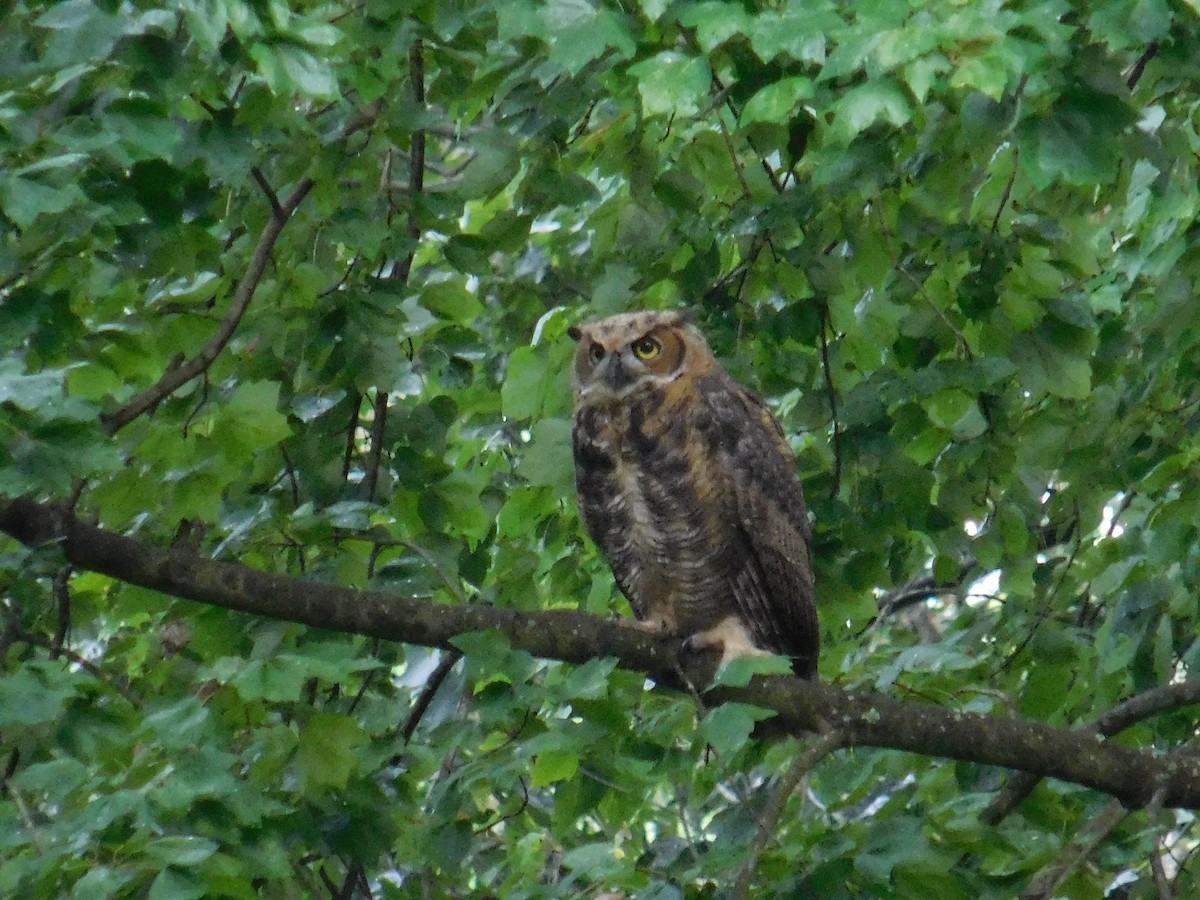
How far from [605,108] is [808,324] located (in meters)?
0.96

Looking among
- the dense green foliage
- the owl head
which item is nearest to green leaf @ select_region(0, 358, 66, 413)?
the dense green foliage

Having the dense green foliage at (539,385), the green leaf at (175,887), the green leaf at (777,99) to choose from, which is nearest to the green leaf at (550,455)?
the dense green foliage at (539,385)

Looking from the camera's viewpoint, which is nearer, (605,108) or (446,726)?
(446,726)

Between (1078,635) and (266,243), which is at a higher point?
(266,243)

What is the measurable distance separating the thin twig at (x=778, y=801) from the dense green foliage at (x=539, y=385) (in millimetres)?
72

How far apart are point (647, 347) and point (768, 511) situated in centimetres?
51

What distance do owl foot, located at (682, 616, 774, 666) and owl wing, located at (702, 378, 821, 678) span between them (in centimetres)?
9

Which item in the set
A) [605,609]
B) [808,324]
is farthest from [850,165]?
[605,609]

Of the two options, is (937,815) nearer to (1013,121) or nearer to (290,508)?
(1013,121)

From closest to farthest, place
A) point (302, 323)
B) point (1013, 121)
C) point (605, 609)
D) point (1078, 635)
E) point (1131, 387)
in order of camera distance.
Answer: point (1013, 121), point (302, 323), point (1131, 387), point (1078, 635), point (605, 609)

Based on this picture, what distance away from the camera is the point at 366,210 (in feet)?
10.0

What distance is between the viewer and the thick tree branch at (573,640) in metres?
2.45

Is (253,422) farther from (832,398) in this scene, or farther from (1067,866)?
(1067,866)

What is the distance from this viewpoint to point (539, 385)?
3.28 metres
